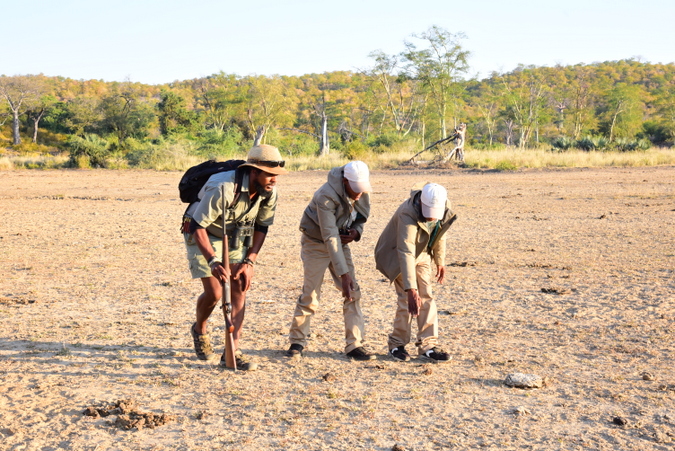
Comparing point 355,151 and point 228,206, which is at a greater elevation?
point 355,151

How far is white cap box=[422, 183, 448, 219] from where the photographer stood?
4.79 metres

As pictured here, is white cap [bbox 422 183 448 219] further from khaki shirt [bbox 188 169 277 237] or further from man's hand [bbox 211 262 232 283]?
man's hand [bbox 211 262 232 283]

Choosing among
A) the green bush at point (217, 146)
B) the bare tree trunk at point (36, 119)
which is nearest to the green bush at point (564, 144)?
the green bush at point (217, 146)

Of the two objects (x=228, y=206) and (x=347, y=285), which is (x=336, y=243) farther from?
(x=228, y=206)

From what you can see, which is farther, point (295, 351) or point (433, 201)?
point (295, 351)

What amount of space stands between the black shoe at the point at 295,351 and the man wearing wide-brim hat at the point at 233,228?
393mm

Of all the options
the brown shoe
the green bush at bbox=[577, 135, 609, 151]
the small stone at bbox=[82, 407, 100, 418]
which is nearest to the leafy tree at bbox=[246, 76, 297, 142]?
the green bush at bbox=[577, 135, 609, 151]

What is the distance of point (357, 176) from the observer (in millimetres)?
4938

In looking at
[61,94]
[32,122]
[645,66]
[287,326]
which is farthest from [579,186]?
[645,66]

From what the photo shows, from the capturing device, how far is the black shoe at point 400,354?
5.32 metres

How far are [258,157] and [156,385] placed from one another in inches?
67.1

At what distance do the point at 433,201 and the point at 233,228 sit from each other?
1.46m

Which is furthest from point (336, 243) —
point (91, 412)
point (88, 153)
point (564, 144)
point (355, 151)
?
point (564, 144)

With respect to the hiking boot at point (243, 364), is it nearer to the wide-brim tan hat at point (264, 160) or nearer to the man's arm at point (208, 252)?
the man's arm at point (208, 252)
